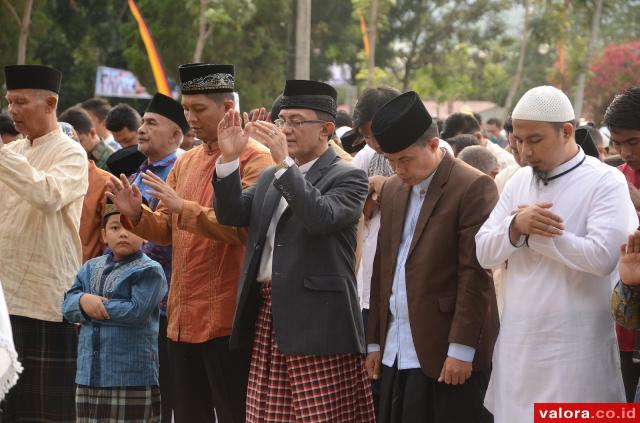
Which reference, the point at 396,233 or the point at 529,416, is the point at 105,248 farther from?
the point at 529,416

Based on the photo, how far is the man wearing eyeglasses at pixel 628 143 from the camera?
5.19 meters

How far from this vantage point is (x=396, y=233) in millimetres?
5484

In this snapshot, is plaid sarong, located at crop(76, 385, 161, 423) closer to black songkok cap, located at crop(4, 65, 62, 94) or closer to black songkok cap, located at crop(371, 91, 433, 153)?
black songkok cap, located at crop(4, 65, 62, 94)

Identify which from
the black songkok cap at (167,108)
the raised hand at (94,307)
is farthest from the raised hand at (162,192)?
the black songkok cap at (167,108)

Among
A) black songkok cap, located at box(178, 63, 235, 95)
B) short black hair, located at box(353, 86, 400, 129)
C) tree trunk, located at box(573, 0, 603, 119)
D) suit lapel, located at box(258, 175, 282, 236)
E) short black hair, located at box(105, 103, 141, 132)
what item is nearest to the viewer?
suit lapel, located at box(258, 175, 282, 236)

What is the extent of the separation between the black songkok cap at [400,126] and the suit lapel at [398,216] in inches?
11.6

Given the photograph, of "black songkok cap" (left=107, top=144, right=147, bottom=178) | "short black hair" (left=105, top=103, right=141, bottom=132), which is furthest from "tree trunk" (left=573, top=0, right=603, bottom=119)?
"black songkok cap" (left=107, top=144, right=147, bottom=178)

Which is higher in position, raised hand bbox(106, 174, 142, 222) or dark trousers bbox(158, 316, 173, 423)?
raised hand bbox(106, 174, 142, 222)

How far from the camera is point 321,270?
561 centimetres

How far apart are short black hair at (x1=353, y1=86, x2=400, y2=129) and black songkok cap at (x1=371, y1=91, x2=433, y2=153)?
1511 mm

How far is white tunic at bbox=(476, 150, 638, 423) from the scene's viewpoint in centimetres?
470

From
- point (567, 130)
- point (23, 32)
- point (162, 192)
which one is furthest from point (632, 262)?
point (23, 32)

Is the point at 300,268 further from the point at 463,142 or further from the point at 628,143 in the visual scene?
the point at 463,142

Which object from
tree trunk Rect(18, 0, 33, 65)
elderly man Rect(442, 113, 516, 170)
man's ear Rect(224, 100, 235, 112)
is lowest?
elderly man Rect(442, 113, 516, 170)
